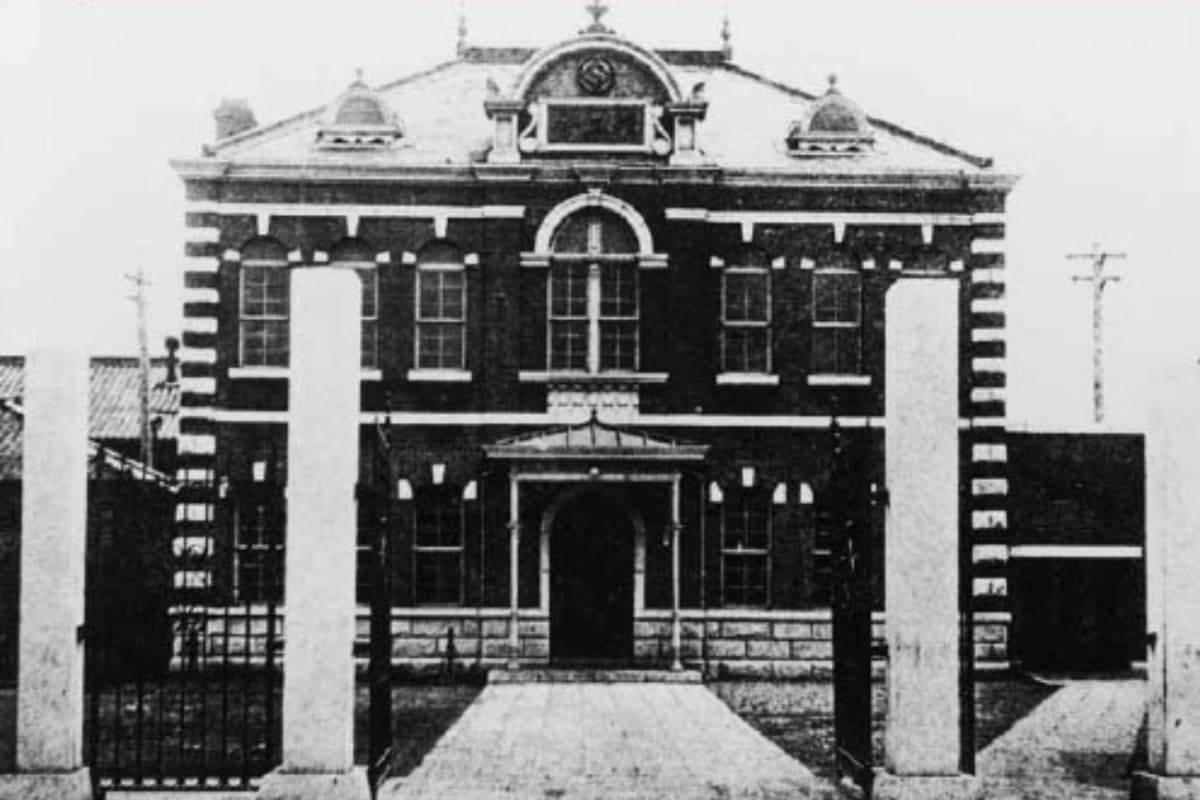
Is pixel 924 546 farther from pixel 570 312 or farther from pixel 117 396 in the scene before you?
pixel 117 396

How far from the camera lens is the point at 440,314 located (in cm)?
2738

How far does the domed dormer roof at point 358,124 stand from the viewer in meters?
27.6

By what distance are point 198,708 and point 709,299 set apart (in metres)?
10.6

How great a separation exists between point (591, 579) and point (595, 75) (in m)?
8.32

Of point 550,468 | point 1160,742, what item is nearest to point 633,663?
point 550,468

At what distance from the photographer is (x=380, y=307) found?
2723 cm

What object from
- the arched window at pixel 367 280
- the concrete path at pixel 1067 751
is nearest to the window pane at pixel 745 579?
the concrete path at pixel 1067 751

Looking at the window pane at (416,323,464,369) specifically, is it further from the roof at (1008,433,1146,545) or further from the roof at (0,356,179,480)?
the roof at (0,356,179,480)

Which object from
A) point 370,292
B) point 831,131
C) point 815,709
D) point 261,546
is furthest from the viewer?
point 831,131

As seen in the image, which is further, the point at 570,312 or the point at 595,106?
the point at 570,312

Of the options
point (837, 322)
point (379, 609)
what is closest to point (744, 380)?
point (837, 322)

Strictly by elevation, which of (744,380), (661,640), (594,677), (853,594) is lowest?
(594,677)

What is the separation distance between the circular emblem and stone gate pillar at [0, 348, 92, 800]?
1612 cm

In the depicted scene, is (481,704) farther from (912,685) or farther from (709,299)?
(912,685)
